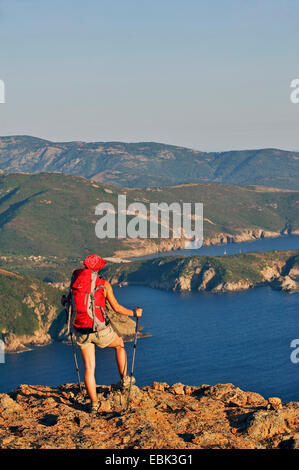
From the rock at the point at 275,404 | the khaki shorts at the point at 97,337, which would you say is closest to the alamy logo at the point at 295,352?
the rock at the point at 275,404

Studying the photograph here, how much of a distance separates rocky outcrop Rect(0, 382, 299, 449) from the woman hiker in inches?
38.3

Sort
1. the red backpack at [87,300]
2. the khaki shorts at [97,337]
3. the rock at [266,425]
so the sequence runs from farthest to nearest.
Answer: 1. the khaki shorts at [97,337]
2. the red backpack at [87,300]
3. the rock at [266,425]

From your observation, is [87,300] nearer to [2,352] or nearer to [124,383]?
[124,383]

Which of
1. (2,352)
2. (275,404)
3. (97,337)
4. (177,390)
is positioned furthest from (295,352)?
(97,337)

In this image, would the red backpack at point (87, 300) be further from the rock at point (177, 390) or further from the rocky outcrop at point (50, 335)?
the rocky outcrop at point (50, 335)

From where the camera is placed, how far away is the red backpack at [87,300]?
14.8 metres

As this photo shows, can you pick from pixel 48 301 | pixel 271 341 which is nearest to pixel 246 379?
pixel 271 341

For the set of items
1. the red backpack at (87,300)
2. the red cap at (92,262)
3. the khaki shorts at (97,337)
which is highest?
the red cap at (92,262)

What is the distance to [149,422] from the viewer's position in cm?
1380

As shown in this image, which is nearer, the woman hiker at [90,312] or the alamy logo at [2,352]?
the woman hiker at [90,312]

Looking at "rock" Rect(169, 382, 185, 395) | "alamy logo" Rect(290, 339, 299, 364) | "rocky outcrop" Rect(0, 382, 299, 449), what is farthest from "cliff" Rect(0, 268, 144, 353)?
"rocky outcrop" Rect(0, 382, 299, 449)

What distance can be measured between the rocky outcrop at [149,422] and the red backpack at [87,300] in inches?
77.0

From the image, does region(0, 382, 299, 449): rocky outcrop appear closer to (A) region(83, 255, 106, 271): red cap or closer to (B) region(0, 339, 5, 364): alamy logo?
(A) region(83, 255, 106, 271): red cap
